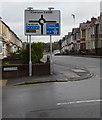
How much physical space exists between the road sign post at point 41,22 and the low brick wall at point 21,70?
16.1 inches

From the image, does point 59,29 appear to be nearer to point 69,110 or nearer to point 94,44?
point 69,110

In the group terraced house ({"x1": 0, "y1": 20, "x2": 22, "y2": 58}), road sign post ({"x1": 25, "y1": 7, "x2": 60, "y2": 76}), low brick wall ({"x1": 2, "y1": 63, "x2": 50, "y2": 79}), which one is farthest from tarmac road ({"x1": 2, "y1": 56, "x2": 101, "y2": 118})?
terraced house ({"x1": 0, "y1": 20, "x2": 22, "y2": 58})

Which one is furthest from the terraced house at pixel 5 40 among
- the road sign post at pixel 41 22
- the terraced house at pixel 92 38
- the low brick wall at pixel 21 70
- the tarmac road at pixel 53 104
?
the tarmac road at pixel 53 104

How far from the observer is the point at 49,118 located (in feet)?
16.6

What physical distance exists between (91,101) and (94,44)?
39.6 meters

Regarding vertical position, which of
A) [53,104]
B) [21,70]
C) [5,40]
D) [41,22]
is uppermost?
[5,40]

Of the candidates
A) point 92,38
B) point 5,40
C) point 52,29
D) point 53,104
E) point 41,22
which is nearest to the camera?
point 53,104

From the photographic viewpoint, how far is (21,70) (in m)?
12.9

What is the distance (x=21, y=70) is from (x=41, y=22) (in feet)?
11.3

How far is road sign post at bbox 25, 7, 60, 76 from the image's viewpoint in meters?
12.6

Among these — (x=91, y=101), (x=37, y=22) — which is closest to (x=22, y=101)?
(x=91, y=101)

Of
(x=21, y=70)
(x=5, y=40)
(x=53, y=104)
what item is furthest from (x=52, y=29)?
(x=5, y=40)

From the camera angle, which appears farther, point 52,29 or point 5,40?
point 5,40

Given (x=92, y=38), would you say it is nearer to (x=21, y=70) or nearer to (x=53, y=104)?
(x=21, y=70)
